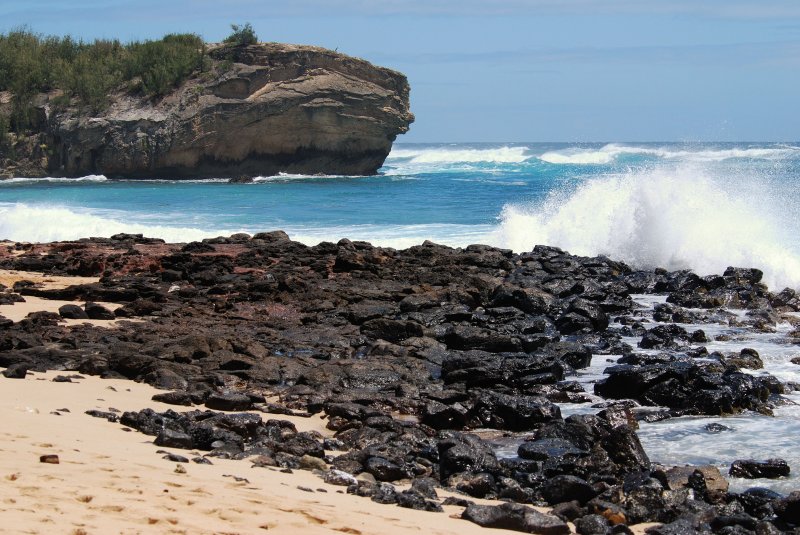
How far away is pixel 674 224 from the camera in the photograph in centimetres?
2200

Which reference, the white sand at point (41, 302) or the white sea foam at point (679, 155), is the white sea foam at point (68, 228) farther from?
the white sea foam at point (679, 155)

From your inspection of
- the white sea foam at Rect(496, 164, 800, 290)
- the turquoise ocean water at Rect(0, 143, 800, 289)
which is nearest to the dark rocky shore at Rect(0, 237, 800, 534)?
the white sea foam at Rect(496, 164, 800, 290)

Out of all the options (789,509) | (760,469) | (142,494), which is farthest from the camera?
(760,469)

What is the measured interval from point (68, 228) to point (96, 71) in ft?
105

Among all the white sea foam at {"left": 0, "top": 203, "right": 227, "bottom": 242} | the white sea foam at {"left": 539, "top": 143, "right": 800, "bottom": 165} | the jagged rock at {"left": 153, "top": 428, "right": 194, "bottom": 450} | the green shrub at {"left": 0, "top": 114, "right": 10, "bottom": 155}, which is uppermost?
the white sea foam at {"left": 539, "top": 143, "right": 800, "bottom": 165}

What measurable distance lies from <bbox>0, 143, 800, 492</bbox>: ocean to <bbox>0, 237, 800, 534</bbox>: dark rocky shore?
1.82 ft

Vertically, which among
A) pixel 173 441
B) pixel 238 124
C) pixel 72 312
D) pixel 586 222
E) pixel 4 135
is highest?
pixel 238 124

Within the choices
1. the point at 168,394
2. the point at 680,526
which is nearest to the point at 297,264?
the point at 168,394

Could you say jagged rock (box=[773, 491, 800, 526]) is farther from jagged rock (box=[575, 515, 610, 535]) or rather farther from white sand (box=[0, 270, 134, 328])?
white sand (box=[0, 270, 134, 328])

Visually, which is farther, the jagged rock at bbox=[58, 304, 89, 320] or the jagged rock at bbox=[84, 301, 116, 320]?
the jagged rock at bbox=[84, 301, 116, 320]

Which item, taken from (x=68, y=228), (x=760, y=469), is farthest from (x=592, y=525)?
(x=68, y=228)

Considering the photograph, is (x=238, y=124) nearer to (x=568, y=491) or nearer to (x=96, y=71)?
(x=96, y=71)

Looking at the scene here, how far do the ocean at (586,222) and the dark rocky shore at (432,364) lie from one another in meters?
0.55

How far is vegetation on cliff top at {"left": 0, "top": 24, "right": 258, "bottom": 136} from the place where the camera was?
2130 inches
